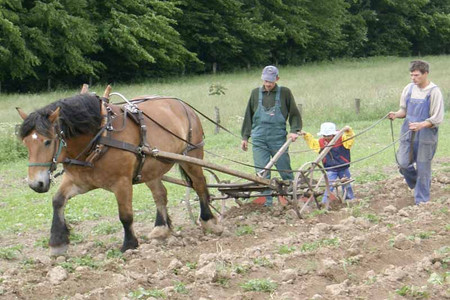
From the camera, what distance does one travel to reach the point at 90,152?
729 cm

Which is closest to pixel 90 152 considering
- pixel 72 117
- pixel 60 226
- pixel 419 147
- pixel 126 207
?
pixel 72 117

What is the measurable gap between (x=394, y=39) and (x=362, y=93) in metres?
38.2

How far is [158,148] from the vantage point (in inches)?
319

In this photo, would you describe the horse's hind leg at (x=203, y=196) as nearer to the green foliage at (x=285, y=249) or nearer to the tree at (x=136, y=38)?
the green foliage at (x=285, y=249)

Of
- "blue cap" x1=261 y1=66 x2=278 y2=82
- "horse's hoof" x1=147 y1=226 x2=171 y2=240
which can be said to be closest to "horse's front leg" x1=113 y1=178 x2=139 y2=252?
"horse's hoof" x1=147 y1=226 x2=171 y2=240

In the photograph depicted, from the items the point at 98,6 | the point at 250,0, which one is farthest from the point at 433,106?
the point at 250,0

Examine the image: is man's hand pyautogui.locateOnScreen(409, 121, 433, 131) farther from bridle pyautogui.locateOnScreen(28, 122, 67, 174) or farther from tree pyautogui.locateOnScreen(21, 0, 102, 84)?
tree pyautogui.locateOnScreen(21, 0, 102, 84)

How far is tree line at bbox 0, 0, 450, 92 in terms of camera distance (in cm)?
3388

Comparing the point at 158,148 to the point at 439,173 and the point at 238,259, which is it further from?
the point at 439,173

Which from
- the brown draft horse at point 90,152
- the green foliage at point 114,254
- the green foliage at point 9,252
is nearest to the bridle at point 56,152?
the brown draft horse at point 90,152

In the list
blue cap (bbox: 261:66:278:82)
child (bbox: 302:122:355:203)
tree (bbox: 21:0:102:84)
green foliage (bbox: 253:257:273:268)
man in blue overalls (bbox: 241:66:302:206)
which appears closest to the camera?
green foliage (bbox: 253:257:273:268)

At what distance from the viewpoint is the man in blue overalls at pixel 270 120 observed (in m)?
9.73

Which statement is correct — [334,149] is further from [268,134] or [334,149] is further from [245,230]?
[245,230]

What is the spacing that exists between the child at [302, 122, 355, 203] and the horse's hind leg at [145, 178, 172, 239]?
227 cm
